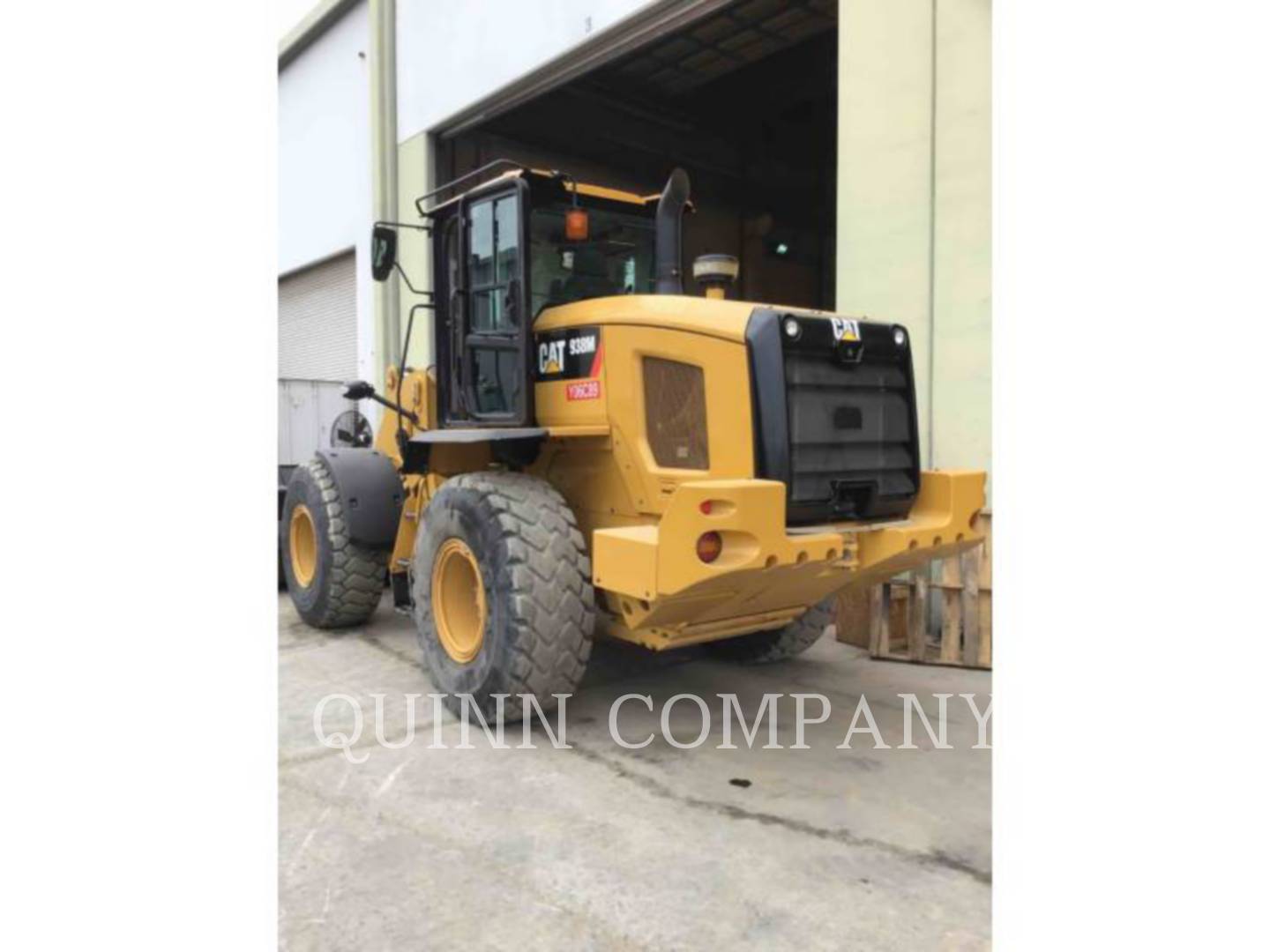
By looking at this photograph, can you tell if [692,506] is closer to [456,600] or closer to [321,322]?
[456,600]

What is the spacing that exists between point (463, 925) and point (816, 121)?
46.6 feet

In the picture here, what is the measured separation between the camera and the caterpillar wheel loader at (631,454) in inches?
150

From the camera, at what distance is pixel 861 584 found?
179 inches

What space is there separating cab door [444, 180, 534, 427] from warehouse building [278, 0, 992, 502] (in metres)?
2.67

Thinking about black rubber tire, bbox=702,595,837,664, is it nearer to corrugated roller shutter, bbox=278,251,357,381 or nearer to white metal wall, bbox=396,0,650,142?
white metal wall, bbox=396,0,650,142

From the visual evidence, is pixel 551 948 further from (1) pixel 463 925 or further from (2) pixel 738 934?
(2) pixel 738 934

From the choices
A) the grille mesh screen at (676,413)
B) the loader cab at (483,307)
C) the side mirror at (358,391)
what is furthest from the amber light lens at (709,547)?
the side mirror at (358,391)

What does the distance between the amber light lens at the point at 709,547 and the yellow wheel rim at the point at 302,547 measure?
160 inches

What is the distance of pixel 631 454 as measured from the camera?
4.35 m

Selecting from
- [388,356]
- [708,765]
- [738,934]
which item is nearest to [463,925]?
[738,934]

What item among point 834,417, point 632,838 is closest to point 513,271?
point 834,417

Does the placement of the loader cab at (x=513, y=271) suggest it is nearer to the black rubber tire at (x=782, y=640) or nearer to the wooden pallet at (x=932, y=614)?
the black rubber tire at (x=782, y=640)

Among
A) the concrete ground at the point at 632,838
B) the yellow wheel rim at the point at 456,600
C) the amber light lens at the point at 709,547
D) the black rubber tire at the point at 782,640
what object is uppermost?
the amber light lens at the point at 709,547

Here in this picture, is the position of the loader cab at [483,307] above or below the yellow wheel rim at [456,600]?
above
